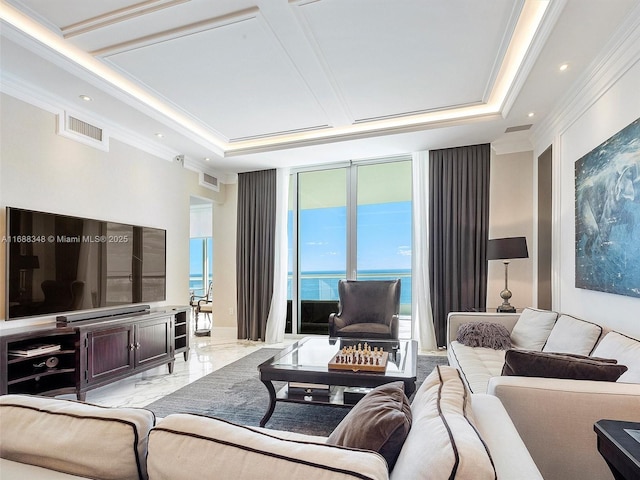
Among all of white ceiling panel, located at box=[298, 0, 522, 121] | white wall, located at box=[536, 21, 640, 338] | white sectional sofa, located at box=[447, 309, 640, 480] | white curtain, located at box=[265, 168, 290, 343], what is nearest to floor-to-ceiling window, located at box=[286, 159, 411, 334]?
white curtain, located at box=[265, 168, 290, 343]

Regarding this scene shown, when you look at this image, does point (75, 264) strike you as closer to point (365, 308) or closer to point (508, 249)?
point (365, 308)

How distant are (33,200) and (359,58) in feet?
9.56

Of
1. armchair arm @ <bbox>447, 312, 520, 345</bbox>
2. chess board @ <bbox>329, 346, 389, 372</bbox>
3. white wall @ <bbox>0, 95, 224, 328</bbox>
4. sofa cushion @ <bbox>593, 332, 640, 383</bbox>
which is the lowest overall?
chess board @ <bbox>329, 346, 389, 372</bbox>

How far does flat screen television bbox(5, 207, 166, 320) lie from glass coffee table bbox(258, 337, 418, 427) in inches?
76.2

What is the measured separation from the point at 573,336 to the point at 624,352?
1.72 feet

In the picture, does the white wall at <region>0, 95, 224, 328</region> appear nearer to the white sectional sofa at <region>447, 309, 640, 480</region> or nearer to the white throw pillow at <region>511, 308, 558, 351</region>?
the white sectional sofa at <region>447, 309, 640, 480</region>

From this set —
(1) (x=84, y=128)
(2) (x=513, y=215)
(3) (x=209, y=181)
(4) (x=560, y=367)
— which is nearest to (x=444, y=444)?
(4) (x=560, y=367)

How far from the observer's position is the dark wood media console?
8.71 feet

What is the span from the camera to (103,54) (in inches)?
107

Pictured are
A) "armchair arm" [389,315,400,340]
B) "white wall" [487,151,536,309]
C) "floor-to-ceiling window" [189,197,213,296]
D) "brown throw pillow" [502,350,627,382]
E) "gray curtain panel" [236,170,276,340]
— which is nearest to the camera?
"brown throw pillow" [502,350,627,382]

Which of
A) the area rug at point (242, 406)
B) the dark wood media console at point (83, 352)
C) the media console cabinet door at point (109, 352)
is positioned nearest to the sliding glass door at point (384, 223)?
the area rug at point (242, 406)

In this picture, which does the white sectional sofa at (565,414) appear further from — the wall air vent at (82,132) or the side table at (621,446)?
the wall air vent at (82,132)

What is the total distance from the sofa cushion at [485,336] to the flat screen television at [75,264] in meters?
3.34

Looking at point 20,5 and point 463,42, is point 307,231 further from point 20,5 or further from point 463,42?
point 20,5
